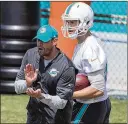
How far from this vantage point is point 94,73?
526cm

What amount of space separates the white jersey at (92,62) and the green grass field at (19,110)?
327 centimetres

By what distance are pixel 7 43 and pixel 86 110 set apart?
17.4ft

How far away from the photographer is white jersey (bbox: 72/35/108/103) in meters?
5.23

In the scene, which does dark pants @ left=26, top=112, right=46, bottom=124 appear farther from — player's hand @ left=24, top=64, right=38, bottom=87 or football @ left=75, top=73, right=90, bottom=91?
football @ left=75, top=73, right=90, bottom=91

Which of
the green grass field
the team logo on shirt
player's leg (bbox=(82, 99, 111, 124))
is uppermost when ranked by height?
the team logo on shirt

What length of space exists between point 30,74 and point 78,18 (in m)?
0.85

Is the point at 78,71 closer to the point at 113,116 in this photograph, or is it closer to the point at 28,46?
the point at 113,116

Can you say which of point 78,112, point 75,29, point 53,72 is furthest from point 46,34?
point 78,112

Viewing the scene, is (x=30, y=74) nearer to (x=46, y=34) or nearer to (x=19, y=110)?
(x=46, y=34)

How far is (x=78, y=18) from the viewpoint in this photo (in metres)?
5.36

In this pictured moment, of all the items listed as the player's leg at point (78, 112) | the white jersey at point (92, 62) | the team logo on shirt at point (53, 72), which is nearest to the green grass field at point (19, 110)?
the player's leg at point (78, 112)

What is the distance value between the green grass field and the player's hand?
3616mm

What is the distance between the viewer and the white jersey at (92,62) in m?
5.23

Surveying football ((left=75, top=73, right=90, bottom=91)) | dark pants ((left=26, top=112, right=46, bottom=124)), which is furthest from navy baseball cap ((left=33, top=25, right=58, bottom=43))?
dark pants ((left=26, top=112, right=46, bottom=124))
